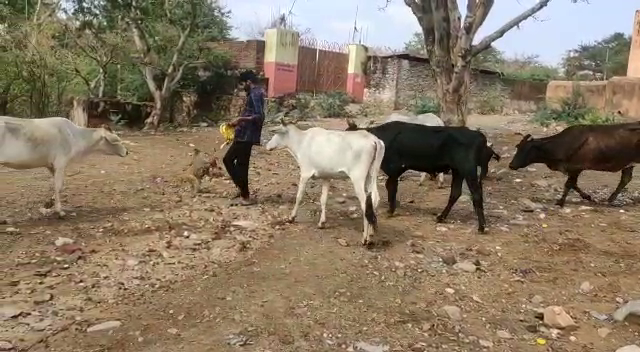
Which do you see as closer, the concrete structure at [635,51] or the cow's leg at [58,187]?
the cow's leg at [58,187]

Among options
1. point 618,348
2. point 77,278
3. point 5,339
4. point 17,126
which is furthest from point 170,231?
point 618,348

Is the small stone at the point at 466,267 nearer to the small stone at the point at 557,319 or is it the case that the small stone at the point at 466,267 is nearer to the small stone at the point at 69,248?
the small stone at the point at 557,319

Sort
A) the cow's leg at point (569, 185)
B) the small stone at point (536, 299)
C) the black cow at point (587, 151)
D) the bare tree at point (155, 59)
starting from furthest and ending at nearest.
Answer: the bare tree at point (155, 59)
the cow's leg at point (569, 185)
the black cow at point (587, 151)
the small stone at point (536, 299)

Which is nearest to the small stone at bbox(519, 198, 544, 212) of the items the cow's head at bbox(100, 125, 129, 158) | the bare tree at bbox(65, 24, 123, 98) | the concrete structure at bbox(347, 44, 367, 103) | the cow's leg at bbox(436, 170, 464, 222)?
the cow's leg at bbox(436, 170, 464, 222)

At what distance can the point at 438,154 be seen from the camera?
24.2 feet

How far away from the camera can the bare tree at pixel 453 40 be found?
35.3 feet

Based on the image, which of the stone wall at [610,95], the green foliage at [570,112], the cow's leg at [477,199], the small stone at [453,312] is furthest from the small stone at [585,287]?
the stone wall at [610,95]

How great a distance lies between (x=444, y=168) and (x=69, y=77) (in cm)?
1320

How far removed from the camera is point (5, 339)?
4.11 metres

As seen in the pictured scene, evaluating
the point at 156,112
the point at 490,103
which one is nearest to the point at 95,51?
the point at 156,112

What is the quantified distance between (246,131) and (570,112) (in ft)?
38.0

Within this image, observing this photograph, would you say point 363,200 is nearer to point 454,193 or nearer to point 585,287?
Result: point 454,193

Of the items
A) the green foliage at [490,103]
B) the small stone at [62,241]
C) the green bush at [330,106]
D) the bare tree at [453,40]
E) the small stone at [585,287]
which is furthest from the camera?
the green foliage at [490,103]

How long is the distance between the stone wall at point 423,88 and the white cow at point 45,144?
18.8 metres
